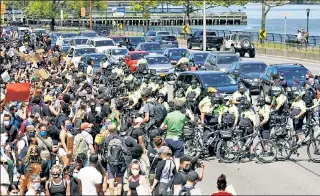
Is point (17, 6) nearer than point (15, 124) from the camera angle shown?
No

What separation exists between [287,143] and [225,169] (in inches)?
68.0

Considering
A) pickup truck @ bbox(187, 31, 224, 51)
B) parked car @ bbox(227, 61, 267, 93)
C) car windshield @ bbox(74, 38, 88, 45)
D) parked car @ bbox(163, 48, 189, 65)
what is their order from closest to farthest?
parked car @ bbox(227, 61, 267, 93) < parked car @ bbox(163, 48, 189, 65) < car windshield @ bbox(74, 38, 88, 45) < pickup truck @ bbox(187, 31, 224, 51)

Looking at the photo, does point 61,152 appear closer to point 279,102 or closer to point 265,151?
point 265,151

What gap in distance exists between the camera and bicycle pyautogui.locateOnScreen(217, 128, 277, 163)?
17.9 metres

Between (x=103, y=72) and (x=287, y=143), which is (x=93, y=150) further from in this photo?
(x=103, y=72)

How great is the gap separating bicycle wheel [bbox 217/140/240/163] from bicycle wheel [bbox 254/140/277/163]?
477 millimetres

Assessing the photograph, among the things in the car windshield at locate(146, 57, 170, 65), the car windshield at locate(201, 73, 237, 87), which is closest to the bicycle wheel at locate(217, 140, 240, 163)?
the car windshield at locate(201, 73, 237, 87)

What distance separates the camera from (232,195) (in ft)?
35.4

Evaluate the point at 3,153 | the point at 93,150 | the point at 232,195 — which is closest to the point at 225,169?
the point at 93,150

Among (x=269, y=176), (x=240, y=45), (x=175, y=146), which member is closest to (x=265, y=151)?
(x=269, y=176)

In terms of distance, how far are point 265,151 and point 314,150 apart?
1.17 m

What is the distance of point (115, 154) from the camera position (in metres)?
13.3

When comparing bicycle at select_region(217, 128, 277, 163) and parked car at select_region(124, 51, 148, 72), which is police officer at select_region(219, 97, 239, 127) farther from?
parked car at select_region(124, 51, 148, 72)

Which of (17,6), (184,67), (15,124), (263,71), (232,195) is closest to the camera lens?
(232,195)
